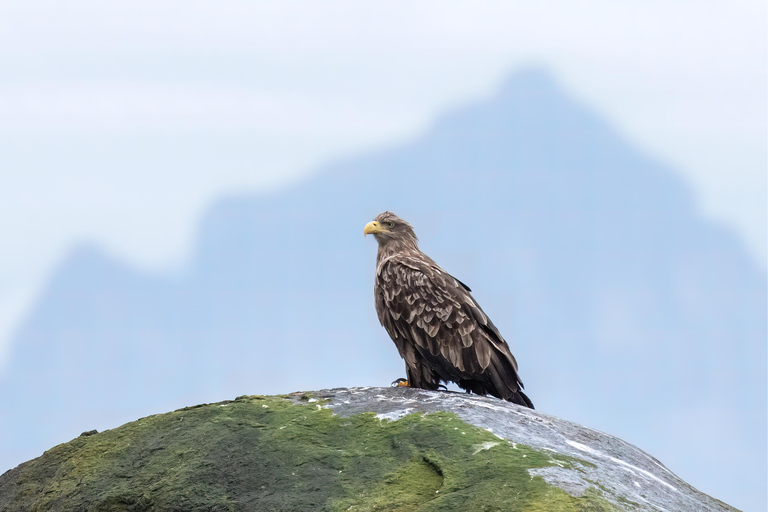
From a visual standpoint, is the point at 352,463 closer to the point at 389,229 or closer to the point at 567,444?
the point at 567,444

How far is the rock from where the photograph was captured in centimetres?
823

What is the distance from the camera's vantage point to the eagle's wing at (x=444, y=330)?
11773 mm

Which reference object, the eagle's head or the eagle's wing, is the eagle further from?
the eagle's head

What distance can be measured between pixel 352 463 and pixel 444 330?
346 centimetres

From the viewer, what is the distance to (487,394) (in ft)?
39.3

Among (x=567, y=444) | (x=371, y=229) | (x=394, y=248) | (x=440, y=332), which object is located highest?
(x=371, y=229)

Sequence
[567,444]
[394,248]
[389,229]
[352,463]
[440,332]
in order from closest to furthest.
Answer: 1. [352,463]
2. [567,444]
3. [440,332]
4. [394,248]
5. [389,229]

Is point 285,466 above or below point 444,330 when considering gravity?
below

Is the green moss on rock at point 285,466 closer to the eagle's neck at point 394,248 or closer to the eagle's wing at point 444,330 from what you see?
the eagle's wing at point 444,330

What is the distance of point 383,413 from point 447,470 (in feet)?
4.85

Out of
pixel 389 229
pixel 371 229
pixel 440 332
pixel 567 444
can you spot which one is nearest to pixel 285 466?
pixel 567 444

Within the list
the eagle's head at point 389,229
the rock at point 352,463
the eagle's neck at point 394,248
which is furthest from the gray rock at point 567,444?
the eagle's head at point 389,229

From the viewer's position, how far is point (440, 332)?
38.9 feet

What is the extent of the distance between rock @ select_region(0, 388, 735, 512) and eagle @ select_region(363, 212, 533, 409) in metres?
1.18
